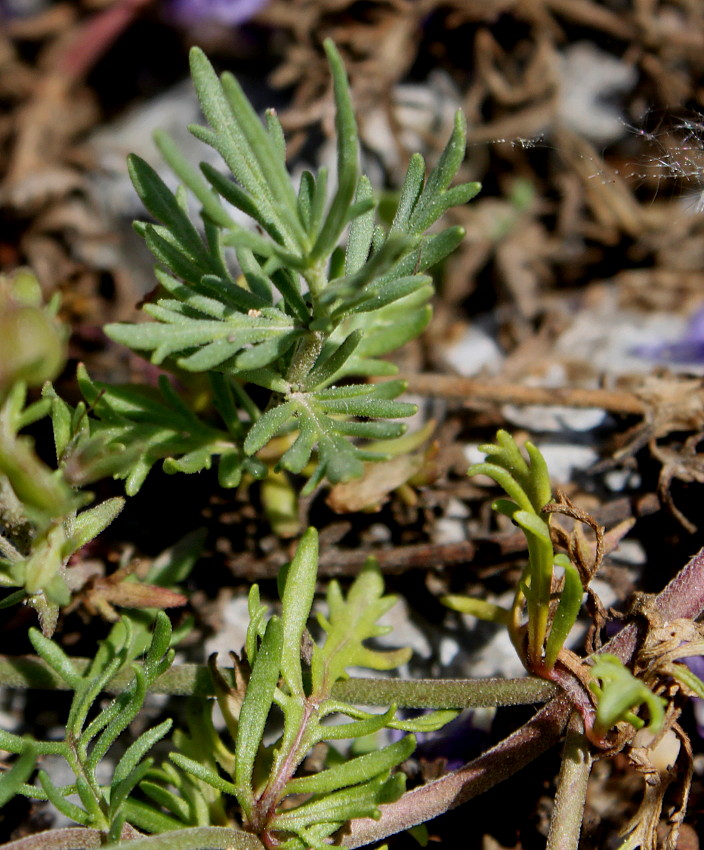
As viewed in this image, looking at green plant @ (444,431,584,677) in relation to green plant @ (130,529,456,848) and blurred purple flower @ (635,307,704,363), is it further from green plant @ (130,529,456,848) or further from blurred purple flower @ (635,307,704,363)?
blurred purple flower @ (635,307,704,363)

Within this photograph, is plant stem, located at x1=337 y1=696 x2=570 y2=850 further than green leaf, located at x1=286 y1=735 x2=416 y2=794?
Yes

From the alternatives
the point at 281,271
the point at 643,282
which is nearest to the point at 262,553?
the point at 281,271

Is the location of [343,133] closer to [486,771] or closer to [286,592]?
[286,592]

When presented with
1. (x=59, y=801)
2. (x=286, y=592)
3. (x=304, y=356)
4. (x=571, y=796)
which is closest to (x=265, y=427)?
(x=304, y=356)

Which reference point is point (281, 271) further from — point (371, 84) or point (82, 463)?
point (371, 84)

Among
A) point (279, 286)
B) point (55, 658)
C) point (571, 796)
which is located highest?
point (279, 286)

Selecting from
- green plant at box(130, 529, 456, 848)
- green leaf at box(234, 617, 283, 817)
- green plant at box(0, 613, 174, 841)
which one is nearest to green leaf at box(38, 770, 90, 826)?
green plant at box(0, 613, 174, 841)

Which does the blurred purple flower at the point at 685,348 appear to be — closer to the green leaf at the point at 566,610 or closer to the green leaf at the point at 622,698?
the green leaf at the point at 566,610
